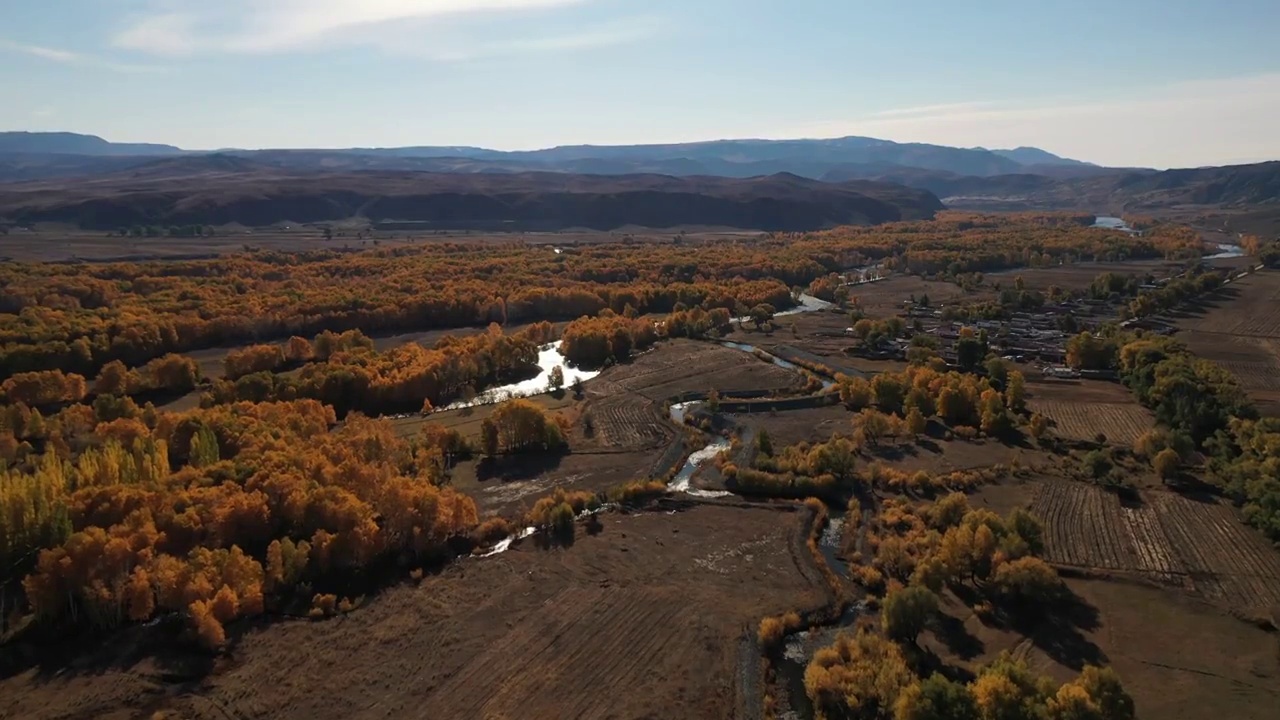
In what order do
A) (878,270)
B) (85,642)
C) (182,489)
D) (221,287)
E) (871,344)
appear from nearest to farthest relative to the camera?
(85,642), (182,489), (871,344), (221,287), (878,270)

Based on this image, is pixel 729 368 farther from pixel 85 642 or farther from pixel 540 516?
pixel 85 642

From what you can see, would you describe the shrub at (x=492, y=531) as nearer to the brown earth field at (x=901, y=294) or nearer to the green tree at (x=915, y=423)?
the green tree at (x=915, y=423)

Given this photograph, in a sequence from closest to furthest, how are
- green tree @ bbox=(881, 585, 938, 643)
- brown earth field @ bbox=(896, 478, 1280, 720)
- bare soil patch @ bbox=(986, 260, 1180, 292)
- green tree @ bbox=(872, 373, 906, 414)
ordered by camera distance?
brown earth field @ bbox=(896, 478, 1280, 720)
green tree @ bbox=(881, 585, 938, 643)
green tree @ bbox=(872, 373, 906, 414)
bare soil patch @ bbox=(986, 260, 1180, 292)

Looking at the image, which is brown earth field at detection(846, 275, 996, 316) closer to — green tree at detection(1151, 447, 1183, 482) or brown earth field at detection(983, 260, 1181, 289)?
brown earth field at detection(983, 260, 1181, 289)

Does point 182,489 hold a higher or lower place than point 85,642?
higher

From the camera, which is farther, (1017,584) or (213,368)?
(213,368)

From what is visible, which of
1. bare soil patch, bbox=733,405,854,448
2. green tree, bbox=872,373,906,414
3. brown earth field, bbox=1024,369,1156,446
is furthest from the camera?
green tree, bbox=872,373,906,414

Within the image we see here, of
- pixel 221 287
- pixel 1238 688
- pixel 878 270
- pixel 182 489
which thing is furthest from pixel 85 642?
pixel 878 270

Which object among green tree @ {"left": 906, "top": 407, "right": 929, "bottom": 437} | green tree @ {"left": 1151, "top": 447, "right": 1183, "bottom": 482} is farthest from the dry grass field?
green tree @ {"left": 906, "top": 407, "right": 929, "bottom": 437}

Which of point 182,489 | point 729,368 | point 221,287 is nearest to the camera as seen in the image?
point 182,489
